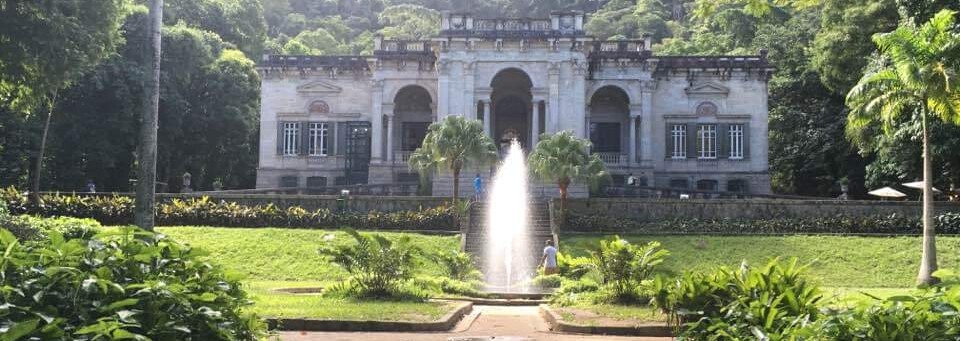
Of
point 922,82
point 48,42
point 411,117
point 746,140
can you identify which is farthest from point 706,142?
point 48,42

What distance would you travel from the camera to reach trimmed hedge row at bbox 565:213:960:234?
27344 mm

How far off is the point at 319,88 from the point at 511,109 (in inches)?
384

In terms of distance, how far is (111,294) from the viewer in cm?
501

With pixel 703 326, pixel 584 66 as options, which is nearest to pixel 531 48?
pixel 584 66

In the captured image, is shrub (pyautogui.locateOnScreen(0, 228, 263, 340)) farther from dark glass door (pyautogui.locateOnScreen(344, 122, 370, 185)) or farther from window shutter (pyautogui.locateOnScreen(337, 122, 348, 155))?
window shutter (pyautogui.locateOnScreen(337, 122, 348, 155))

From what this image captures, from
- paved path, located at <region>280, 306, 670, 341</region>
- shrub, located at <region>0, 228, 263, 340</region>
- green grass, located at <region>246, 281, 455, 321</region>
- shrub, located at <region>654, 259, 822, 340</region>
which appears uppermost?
shrub, located at <region>0, 228, 263, 340</region>

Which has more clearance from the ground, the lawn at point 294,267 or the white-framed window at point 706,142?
the white-framed window at point 706,142

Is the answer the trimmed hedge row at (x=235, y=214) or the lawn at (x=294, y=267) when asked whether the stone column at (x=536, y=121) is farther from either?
the lawn at (x=294, y=267)

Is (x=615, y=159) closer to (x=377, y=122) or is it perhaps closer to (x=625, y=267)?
(x=377, y=122)

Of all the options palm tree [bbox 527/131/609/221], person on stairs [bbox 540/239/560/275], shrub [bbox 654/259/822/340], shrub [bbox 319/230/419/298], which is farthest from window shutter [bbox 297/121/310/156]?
shrub [bbox 654/259/822/340]

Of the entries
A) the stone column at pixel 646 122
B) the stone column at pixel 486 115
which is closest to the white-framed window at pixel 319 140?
the stone column at pixel 486 115

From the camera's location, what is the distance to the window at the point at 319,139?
44531mm

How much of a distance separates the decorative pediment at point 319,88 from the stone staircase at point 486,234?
16101 mm

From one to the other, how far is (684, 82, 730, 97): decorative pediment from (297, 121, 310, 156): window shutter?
1902 centimetres
